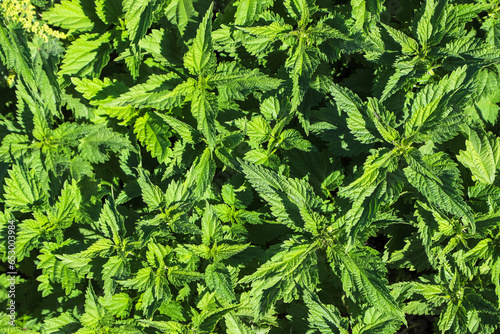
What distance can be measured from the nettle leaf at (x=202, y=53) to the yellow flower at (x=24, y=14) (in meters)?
1.37

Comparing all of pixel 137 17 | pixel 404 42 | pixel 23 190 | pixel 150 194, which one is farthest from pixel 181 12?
pixel 23 190

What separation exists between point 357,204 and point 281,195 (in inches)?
22.8

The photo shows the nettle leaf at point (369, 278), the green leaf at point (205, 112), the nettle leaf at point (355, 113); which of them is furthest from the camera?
the green leaf at point (205, 112)

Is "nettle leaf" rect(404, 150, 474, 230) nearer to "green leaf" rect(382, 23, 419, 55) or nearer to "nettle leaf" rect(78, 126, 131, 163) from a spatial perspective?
"green leaf" rect(382, 23, 419, 55)

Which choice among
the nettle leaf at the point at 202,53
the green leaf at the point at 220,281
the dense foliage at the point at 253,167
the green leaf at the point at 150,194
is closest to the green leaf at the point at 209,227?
the dense foliage at the point at 253,167

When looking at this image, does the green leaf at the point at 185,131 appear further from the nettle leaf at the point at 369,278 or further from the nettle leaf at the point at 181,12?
the nettle leaf at the point at 369,278

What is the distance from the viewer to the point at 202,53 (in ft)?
10.8

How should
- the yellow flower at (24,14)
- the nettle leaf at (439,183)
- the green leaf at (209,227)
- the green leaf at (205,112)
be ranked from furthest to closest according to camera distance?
the yellow flower at (24,14) → the green leaf at (209,227) → the green leaf at (205,112) → the nettle leaf at (439,183)

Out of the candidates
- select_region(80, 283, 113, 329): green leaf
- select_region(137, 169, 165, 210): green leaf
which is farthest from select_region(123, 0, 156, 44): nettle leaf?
select_region(80, 283, 113, 329): green leaf

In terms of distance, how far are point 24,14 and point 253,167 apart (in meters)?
2.59

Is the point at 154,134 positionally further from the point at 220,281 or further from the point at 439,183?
the point at 439,183

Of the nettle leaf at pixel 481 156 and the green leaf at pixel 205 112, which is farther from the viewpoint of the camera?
the nettle leaf at pixel 481 156

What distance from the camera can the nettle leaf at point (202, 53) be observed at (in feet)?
10.5

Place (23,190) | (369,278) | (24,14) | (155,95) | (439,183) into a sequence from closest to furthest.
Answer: (439,183) → (369,278) → (155,95) → (23,190) → (24,14)
